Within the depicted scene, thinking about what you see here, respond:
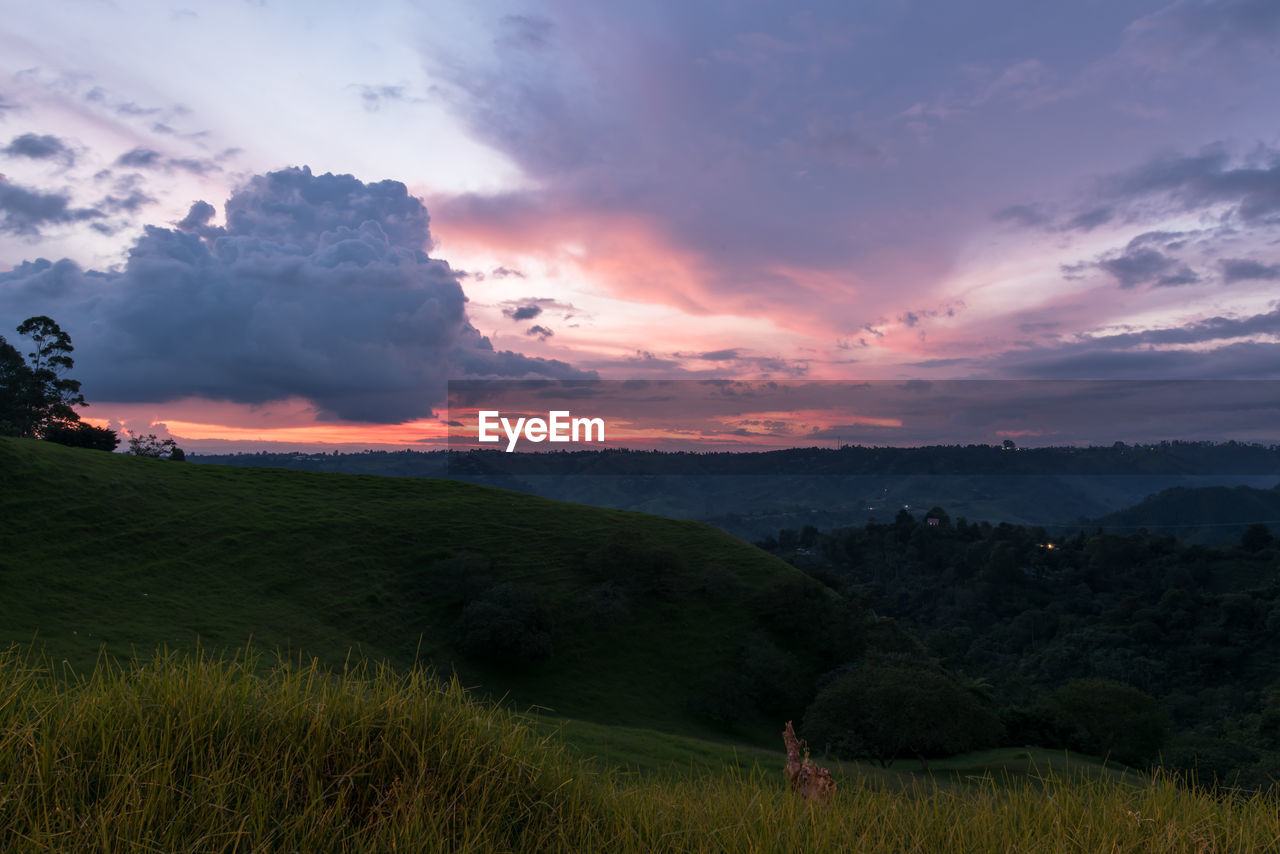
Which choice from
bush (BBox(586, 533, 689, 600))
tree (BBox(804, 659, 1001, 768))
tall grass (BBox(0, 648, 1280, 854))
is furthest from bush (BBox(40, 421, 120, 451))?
tall grass (BBox(0, 648, 1280, 854))

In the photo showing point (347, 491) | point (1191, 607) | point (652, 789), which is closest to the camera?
point (652, 789)

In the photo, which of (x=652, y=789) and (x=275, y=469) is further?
(x=275, y=469)

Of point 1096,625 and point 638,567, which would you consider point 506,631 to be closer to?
point 638,567

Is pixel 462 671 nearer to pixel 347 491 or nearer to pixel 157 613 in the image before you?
pixel 157 613

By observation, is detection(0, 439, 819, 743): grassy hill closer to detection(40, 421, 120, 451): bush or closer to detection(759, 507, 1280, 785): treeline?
detection(40, 421, 120, 451): bush

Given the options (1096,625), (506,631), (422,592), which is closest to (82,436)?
(422,592)

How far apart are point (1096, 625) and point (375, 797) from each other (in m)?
123

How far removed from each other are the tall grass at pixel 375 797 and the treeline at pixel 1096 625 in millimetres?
33198

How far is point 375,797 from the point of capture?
6.01m

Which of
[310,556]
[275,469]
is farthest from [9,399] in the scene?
[310,556]

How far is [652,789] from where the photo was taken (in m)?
8.05

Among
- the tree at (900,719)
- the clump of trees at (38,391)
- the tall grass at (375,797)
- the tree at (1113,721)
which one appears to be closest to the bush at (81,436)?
the clump of trees at (38,391)

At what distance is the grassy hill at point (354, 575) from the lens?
4441 centimetres

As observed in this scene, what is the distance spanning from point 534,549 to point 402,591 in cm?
1576
